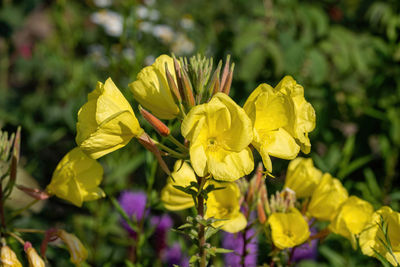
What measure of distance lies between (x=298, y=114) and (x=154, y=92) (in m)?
0.31

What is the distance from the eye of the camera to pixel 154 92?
0.90 metres

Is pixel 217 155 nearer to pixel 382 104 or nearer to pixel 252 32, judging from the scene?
pixel 252 32

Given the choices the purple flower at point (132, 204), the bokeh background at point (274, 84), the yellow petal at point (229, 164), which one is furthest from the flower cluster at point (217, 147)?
the purple flower at point (132, 204)

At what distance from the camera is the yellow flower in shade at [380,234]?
0.96m

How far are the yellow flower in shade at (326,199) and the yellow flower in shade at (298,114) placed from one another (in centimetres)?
24

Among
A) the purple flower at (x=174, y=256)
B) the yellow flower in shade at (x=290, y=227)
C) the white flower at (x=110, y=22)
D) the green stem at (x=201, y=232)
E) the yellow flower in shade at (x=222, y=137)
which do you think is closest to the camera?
the yellow flower in shade at (x=222, y=137)

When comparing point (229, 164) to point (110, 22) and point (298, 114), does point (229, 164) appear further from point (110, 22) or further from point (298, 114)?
point (110, 22)

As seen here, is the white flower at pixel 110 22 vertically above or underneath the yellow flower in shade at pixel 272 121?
underneath

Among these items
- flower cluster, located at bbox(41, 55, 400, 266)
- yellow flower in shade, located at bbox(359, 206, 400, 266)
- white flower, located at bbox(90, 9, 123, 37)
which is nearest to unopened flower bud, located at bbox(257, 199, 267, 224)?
flower cluster, located at bbox(41, 55, 400, 266)

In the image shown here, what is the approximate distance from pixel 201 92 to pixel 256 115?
13cm

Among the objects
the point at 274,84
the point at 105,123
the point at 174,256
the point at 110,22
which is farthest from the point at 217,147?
the point at 110,22

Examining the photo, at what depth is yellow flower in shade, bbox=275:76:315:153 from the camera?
0.86 metres

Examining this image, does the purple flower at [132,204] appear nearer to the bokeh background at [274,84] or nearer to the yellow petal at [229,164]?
the bokeh background at [274,84]

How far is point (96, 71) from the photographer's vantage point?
9.95 ft
